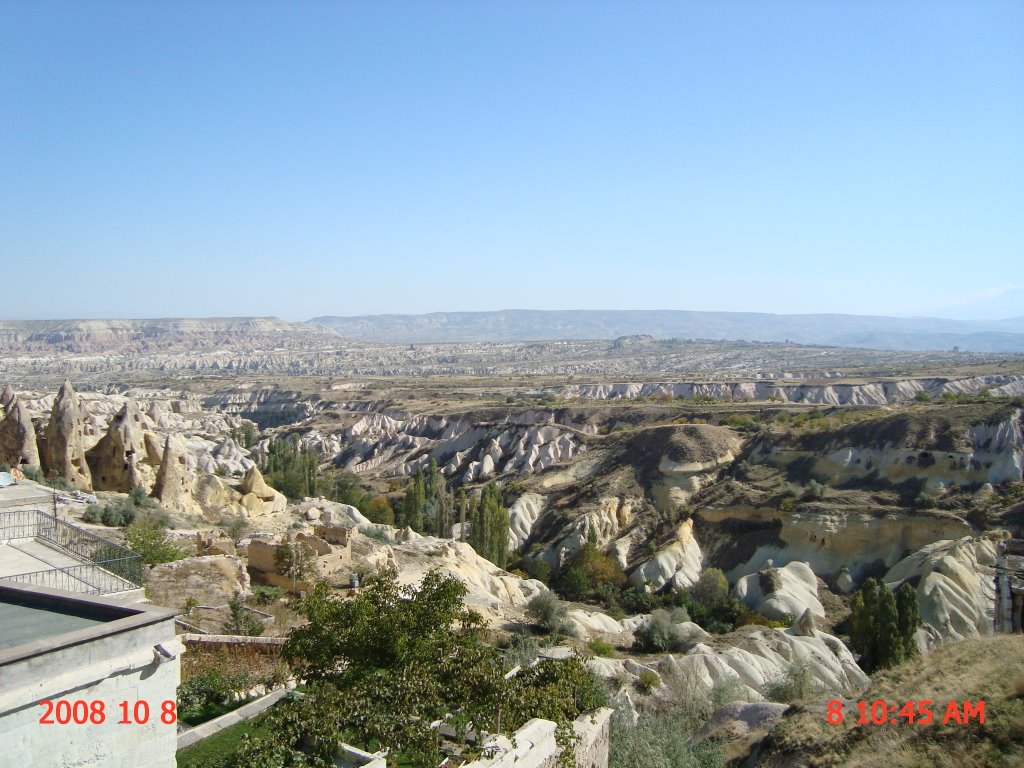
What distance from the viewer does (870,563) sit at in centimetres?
3431

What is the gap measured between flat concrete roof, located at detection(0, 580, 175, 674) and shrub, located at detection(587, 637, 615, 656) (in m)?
18.0

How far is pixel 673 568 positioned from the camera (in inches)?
1420

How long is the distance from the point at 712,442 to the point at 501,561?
1648 cm

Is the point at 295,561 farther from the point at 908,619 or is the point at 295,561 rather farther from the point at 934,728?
the point at 908,619

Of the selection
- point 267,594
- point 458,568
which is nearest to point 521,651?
point 267,594

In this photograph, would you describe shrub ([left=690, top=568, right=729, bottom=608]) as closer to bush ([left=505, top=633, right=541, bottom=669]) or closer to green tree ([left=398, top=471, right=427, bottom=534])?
bush ([left=505, top=633, right=541, bottom=669])

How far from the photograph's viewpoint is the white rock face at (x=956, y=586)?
89.3 feet

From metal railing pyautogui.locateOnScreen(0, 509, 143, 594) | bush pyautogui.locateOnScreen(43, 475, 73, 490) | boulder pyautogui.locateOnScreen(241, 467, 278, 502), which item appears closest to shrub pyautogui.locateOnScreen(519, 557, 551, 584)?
boulder pyautogui.locateOnScreen(241, 467, 278, 502)

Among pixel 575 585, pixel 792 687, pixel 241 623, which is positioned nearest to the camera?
pixel 241 623

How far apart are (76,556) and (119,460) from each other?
20746mm

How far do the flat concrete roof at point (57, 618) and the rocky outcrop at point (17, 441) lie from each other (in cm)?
2372

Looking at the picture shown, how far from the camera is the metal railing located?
9.85 m

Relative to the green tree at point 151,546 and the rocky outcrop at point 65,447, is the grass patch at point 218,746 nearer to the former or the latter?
the green tree at point 151,546

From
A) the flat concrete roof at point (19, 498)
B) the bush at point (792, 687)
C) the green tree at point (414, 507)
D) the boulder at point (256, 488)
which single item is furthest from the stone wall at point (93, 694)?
the green tree at point (414, 507)
